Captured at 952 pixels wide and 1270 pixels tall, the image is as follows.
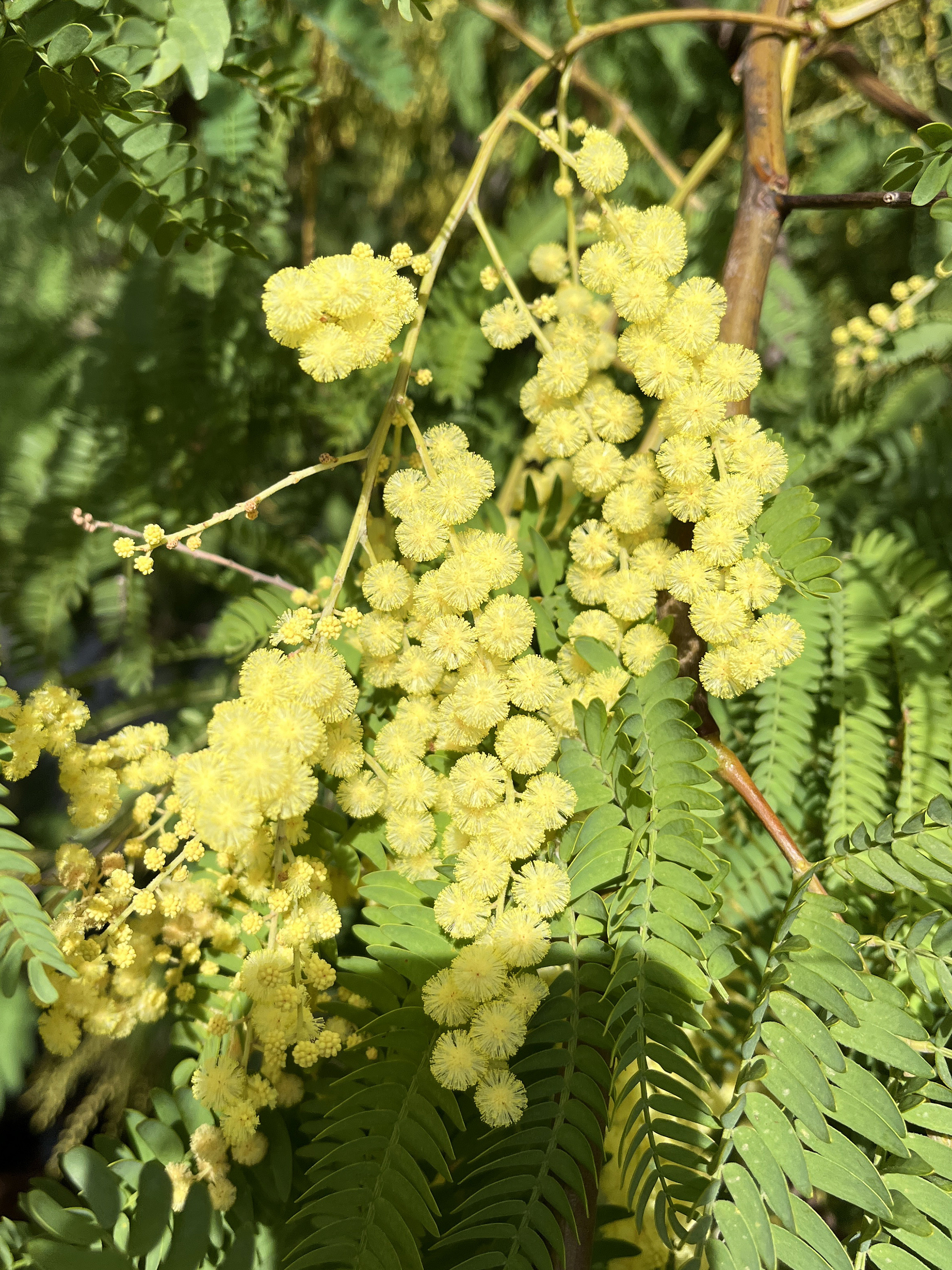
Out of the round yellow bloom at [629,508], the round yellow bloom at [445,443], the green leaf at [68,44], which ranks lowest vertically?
the round yellow bloom at [629,508]

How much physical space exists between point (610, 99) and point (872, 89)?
0.36 m

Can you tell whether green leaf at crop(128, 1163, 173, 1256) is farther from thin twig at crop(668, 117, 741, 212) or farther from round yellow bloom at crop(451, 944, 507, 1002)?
thin twig at crop(668, 117, 741, 212)

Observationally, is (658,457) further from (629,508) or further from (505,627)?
(505,627)

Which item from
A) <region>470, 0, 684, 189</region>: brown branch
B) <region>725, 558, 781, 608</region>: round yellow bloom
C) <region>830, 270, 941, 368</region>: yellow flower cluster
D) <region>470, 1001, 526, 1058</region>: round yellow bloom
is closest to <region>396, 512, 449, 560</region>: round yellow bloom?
<region>725, 558, 781, 608</region>: round yellow bloom

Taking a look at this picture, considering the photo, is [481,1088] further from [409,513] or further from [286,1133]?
[409,513]

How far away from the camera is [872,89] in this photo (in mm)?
924

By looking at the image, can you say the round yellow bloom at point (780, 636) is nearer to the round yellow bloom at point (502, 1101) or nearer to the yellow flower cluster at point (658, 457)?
the yellow flower cluster at point (658, 457)

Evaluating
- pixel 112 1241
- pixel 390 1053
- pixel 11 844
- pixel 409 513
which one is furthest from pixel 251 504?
pixel 112 1241

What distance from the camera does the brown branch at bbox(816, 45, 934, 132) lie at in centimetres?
88

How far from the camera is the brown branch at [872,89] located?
88 centimetres

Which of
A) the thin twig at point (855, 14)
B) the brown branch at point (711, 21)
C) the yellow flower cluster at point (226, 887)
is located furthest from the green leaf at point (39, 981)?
the thin twig at point (855, 14)

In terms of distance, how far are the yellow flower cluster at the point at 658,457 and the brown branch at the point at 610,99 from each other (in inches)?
19.2

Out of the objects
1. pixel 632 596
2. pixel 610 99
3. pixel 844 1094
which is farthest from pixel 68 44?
pixel 844 1094

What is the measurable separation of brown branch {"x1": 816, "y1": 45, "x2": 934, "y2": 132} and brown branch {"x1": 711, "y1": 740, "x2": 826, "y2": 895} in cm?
71
